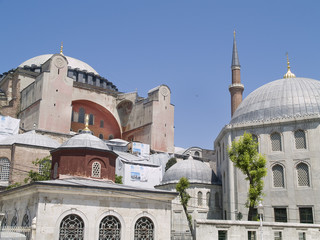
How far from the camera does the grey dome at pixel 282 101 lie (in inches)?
1070

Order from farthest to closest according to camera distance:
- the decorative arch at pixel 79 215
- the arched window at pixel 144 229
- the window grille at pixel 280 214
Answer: the window grille at pixel 280 214
the arched window at pixel 144 229
the decorative arch at pixel 79 215

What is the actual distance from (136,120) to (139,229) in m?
32.9

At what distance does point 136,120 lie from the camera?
4844 centimetres

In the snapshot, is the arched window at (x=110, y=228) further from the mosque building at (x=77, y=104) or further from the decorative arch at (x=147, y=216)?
the mosque building at (x=77, y=104)

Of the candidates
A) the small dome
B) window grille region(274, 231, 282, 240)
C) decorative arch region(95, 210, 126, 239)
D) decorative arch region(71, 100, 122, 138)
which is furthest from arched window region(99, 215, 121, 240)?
decorative arch region(71, 100, 122, 138)

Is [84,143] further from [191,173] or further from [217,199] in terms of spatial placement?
[217,199]

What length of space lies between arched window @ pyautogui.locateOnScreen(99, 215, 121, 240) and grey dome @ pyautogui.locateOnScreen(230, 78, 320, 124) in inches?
621

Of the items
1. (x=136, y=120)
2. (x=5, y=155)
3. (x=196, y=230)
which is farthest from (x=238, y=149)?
(x=136, y=120)

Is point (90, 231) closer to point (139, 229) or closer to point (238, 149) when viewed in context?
point (139, 229)

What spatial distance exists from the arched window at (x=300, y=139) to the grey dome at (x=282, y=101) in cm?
126

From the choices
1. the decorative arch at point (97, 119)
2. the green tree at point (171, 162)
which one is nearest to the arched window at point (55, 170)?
the green tree at point (171, 162)

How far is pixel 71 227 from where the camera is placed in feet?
48.0

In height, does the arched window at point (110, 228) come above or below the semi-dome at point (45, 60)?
below

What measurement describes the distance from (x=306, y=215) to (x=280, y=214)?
1.58 m
